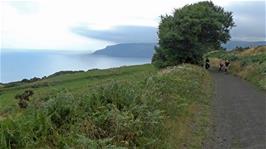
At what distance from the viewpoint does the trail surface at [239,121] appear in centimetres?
1423

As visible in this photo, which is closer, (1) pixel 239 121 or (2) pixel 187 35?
(1) pixel 239 121

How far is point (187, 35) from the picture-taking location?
6022 cm

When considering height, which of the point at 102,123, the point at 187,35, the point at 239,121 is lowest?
the point at 239,121

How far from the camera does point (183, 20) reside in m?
62.2

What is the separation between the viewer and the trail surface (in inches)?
560

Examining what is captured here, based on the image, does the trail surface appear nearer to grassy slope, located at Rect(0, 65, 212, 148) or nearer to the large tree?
grassy slope, located at Rect(0, 65, 212, 148)

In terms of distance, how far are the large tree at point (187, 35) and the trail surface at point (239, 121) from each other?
106 feet

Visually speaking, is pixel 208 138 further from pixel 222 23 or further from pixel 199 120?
pixel 222 23

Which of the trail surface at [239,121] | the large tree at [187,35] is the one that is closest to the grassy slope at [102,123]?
the trail surface at [239,121]

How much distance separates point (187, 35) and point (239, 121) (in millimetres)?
42859

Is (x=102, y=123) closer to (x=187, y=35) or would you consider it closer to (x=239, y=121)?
(x=239, y=121)

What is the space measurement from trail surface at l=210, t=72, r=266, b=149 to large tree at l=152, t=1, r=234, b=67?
32.5m

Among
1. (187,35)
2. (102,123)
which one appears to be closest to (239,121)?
(102,123)

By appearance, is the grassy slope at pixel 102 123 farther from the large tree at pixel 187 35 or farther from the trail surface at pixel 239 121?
the large tree at pixel 187 35
